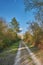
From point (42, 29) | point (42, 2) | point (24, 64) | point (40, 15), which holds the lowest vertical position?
point (24, 64)

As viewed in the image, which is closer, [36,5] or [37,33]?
[36,5]

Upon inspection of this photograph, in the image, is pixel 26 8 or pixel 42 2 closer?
pixel 42 2

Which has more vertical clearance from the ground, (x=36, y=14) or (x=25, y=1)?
(x=25, y=1)

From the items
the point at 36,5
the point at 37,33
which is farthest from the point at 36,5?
the point at 37,33

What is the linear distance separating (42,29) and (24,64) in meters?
13.6

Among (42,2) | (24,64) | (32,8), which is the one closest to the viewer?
(24,64)

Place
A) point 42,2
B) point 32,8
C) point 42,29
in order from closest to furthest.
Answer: point 42,2
point 32,8
point 42,29

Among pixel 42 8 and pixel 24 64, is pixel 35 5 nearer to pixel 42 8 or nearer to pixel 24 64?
pixel 42 8

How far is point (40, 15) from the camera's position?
19797 mm

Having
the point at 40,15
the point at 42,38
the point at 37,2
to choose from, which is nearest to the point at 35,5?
the point at 37,2

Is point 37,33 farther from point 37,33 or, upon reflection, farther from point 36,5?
point 36,5

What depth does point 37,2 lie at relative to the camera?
60.3 feet

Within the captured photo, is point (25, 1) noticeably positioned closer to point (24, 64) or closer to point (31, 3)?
point (31, 3)

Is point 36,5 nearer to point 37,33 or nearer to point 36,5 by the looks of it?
point 36,5
